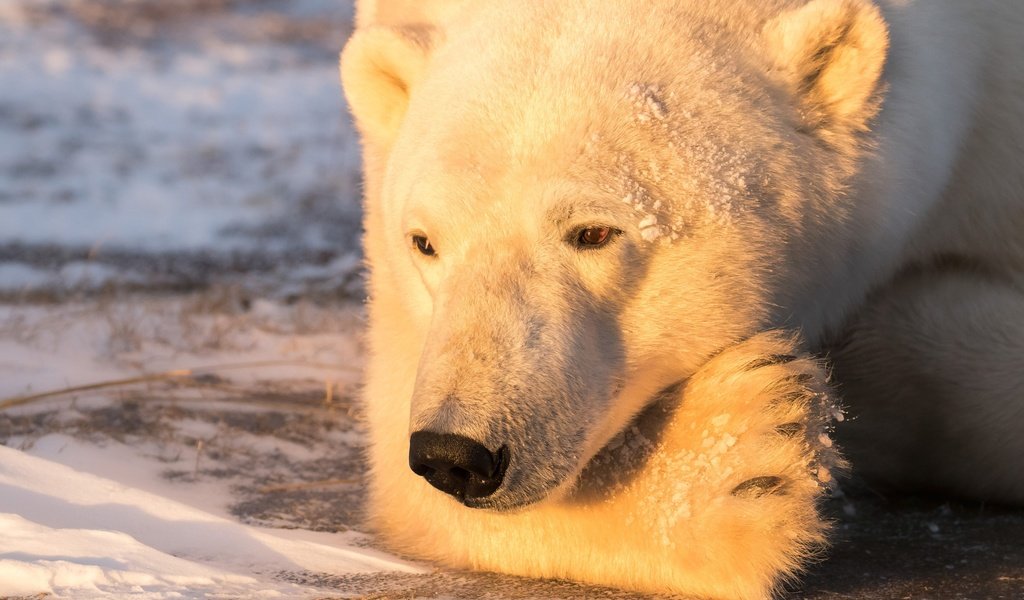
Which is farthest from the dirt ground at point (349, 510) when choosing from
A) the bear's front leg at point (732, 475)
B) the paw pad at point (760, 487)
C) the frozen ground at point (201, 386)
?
the paw pad at point (760, 487)

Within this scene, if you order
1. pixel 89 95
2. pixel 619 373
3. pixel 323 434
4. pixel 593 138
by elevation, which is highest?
pixel 593 138

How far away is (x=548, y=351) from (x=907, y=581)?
0.84m

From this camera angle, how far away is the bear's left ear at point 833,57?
270cm

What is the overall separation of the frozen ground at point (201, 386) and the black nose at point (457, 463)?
0.25 m

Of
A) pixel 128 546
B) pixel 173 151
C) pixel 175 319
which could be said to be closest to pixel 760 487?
pixel 128 546

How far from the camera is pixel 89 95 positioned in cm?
1063

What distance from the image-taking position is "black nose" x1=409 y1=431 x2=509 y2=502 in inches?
89.4

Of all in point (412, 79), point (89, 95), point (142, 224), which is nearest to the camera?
point (412, 79)

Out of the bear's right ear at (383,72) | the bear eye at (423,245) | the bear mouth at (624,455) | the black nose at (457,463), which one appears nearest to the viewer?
the black nose at (457,463)

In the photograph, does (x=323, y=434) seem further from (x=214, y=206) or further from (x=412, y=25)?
(x=214, y=206)

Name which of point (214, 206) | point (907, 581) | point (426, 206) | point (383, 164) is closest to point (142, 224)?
point (214, 206)

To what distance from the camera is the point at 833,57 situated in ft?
9.07

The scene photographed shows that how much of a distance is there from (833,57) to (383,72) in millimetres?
1008

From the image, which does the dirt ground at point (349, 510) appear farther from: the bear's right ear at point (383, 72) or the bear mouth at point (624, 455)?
the bear's right ear at point (383, 72)
